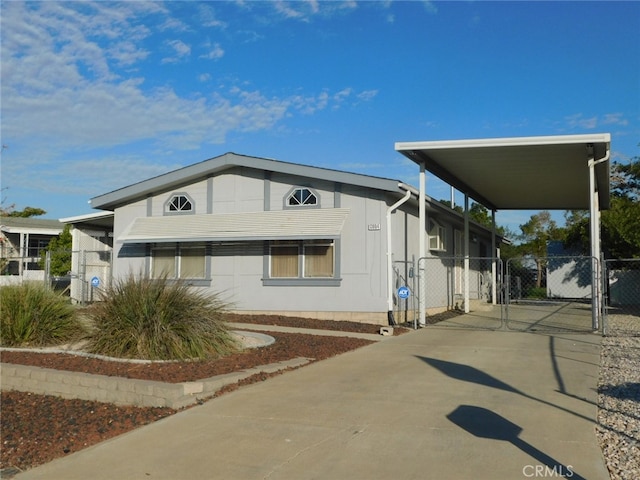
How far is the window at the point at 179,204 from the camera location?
17.8 metres

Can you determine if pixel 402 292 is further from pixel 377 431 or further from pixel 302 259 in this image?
pixel 377 431

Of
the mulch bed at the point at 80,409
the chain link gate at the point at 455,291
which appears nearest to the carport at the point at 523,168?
the chain link gate at the point at 455,291

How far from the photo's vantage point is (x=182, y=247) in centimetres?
1777

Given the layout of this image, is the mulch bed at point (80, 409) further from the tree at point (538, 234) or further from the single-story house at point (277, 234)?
the tree at point (538, 234)

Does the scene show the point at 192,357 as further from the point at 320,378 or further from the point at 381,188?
the point at 381,188

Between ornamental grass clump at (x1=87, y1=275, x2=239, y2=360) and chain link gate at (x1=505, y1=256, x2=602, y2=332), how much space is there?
7.94 m

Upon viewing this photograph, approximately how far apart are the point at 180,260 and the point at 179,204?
166 cm

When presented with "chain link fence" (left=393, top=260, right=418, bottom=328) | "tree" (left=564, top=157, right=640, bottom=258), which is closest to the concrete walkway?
"chain link fence" (left=393, top=260, right=418, bottom=328)

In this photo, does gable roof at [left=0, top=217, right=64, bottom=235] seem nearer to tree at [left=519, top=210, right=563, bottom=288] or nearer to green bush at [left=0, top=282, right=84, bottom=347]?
green bush at [left=0, top=282, right=84, bottom=347]

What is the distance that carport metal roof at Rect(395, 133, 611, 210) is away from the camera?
14.1m

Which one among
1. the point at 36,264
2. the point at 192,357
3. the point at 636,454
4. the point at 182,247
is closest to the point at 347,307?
the point at 182,247

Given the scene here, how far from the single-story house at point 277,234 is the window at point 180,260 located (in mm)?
32

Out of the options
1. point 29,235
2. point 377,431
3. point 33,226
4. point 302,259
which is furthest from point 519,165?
point 29,235

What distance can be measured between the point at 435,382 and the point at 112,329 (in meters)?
4.95
